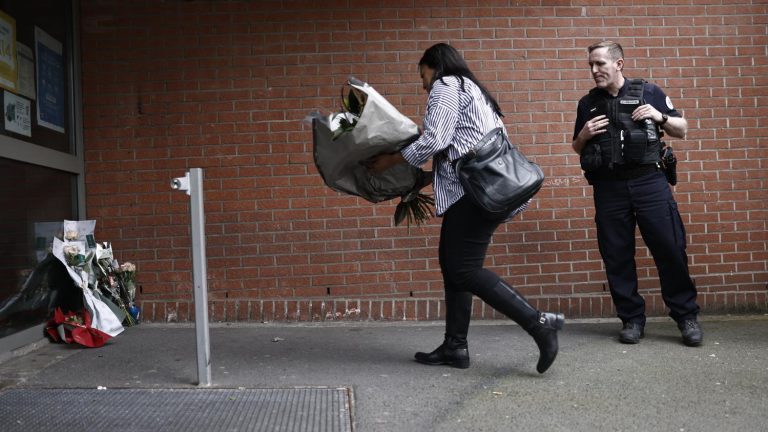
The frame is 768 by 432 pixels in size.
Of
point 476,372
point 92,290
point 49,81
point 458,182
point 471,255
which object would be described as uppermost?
point 49,81

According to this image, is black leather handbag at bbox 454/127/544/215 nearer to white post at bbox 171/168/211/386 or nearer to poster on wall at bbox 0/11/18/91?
white post at bbox 171/168/211/386

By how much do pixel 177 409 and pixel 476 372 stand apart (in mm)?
1535

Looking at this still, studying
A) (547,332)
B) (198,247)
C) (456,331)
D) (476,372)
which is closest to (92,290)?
(198,247)

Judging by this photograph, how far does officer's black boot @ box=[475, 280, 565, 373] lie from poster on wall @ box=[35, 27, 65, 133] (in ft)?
10.5

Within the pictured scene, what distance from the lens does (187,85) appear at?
530 cm

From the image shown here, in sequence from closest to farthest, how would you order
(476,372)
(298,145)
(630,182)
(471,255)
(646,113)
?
(471,255)
(476,372)
(646,113)
(630,182)
(298,145)

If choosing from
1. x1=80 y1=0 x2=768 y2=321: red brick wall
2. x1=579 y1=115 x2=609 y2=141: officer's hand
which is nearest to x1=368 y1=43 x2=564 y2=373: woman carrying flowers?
x1=579 y1=115 x2=609 y2=141: officer's hand

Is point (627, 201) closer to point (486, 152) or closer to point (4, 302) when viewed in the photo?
point (486, 152)

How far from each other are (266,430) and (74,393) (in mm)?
1112

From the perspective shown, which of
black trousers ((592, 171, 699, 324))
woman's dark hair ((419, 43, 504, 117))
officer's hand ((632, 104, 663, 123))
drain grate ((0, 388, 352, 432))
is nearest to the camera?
drain grate ((0, 388, 352, 432))

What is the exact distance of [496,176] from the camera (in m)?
3.51

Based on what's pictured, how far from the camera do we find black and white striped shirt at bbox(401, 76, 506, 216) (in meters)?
3.61

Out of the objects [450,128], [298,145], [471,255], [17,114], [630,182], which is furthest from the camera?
[298,145]

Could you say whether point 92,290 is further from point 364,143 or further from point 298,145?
point 364,143
